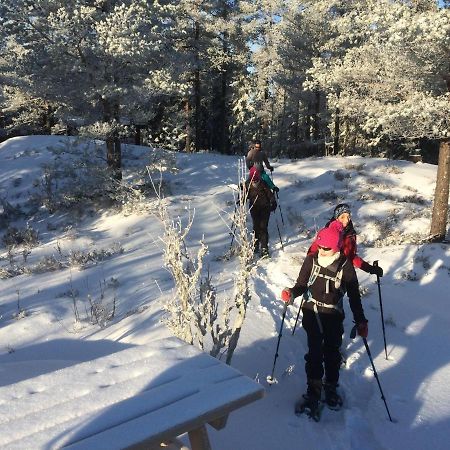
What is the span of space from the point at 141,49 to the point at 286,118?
25.1 m

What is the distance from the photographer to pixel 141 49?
35.4 ft

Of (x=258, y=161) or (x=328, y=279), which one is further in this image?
(x=258, y=161)

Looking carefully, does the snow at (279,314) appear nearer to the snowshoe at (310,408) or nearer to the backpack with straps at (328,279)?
the snowshoe at (310,408)

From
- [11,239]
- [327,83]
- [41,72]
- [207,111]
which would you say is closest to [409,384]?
[327,83]

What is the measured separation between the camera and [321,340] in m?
4.38

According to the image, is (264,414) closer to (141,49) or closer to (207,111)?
(141,49)

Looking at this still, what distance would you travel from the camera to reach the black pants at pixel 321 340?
434 cm

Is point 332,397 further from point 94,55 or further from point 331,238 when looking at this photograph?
point 94,55

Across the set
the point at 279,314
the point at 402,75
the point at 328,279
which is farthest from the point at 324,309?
the point at 402,75

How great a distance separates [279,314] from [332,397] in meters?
1.88

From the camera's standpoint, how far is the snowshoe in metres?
4.17

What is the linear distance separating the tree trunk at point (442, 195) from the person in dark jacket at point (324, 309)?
7.14 meters

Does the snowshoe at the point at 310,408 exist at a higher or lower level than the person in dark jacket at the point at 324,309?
lower

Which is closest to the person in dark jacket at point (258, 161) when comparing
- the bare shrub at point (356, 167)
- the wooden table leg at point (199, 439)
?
the wooden table leg at point (199, 439)
